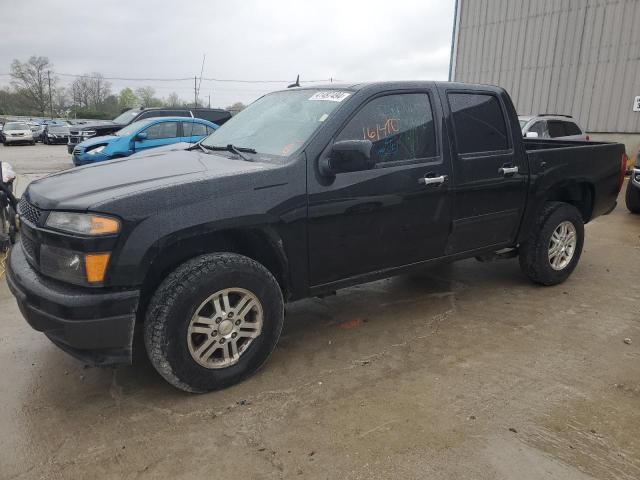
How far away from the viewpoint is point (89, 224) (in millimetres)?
2477

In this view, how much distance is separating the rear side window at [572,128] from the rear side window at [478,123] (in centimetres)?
750

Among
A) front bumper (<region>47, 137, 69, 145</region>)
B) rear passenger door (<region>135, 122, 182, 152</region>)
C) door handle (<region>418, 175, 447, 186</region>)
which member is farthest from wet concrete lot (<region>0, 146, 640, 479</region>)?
front bumper (<region>47, 137, 69, 145</region>)

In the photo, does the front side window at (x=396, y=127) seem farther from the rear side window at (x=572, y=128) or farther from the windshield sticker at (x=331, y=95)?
the rear side window at (x=572, y=128)

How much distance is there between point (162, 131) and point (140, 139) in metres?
0.66

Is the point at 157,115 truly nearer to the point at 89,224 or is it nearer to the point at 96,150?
the point at 96,150

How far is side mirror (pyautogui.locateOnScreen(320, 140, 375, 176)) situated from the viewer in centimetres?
297

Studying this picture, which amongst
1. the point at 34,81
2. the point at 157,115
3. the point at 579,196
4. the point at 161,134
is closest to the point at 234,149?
the point at 579,196

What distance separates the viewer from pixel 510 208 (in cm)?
422

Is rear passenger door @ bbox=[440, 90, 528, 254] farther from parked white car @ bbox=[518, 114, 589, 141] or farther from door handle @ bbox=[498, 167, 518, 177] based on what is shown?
parked white car @ bbox=[518, 114, 589, 141]

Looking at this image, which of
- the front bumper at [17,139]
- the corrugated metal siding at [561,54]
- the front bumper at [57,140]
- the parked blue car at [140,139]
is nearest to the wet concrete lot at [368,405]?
the parked blue car at [140,139]

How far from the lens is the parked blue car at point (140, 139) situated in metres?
11.0

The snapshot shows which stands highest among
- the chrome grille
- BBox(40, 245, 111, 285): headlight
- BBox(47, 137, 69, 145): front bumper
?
the chrome grille

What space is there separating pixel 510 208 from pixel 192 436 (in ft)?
10.1

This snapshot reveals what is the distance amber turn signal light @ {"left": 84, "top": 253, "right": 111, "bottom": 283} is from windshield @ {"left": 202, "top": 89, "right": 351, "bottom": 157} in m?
1.26
